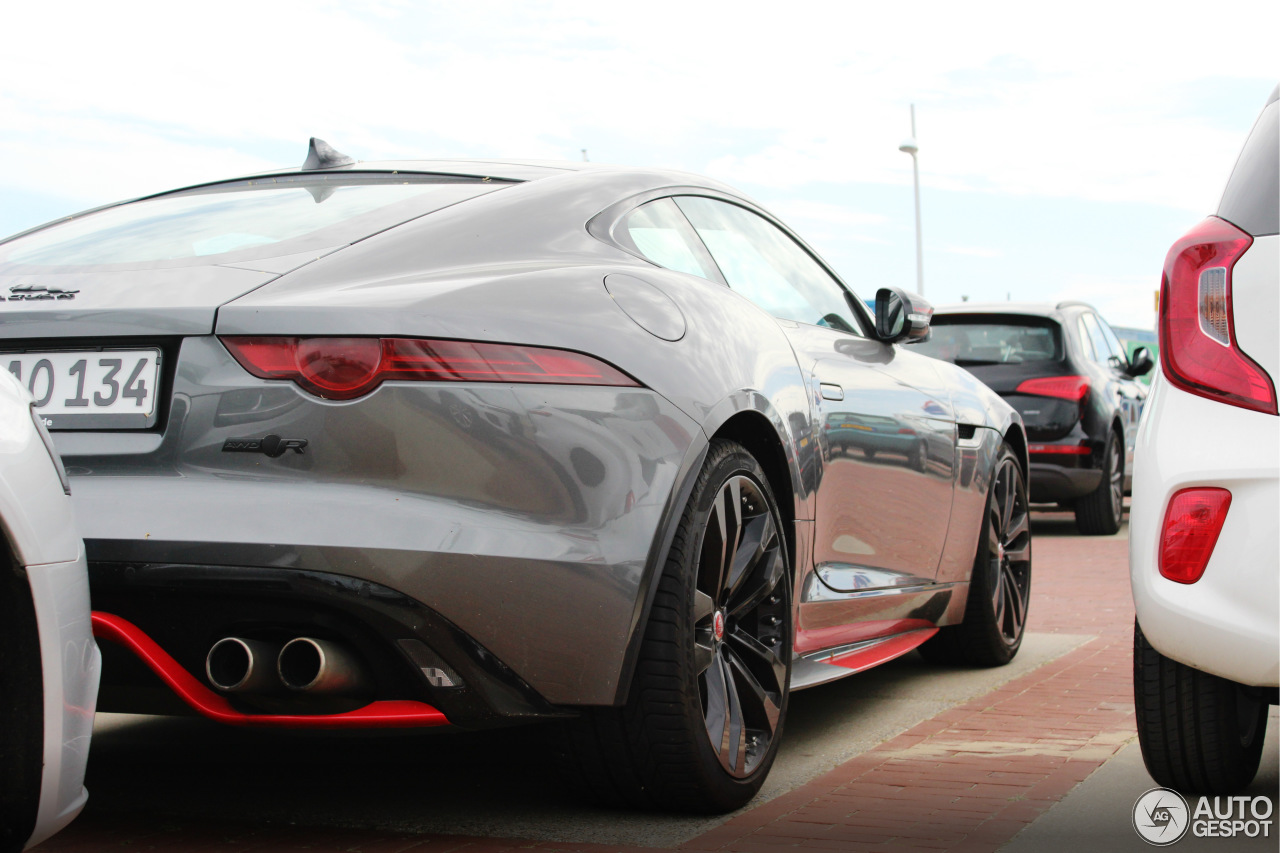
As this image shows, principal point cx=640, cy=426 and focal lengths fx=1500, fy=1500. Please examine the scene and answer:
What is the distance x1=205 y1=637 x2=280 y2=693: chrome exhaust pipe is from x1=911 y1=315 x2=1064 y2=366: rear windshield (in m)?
8.48

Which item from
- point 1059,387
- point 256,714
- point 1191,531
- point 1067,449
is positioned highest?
point 1191,531

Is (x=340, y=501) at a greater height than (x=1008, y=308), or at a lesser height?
greater

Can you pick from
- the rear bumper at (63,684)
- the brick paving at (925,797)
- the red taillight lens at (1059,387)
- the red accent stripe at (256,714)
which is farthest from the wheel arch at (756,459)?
the red taillight lens at (1059,387)

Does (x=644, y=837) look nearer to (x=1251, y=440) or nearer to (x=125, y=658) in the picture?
(x=125, y=658)

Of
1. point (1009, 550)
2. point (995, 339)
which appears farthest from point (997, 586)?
point (995, 339)

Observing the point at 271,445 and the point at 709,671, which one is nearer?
the point at 271,445

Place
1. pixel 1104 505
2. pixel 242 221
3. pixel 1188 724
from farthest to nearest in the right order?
1. pixel 1104 505
2. pixel 242 221
3. pixel 1188 724

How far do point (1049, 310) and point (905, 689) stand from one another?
6.31 m

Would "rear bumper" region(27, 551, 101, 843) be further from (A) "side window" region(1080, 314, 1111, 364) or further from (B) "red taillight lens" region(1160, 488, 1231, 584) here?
(A) "side window" region(1080, 314, 1111, 364)

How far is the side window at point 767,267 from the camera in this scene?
386 centimetres

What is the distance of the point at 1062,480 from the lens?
35.5ft

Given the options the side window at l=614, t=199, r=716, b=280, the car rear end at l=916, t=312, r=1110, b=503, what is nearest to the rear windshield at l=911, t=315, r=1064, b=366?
the car rear end at l=916, t=312, r=1110, b=503

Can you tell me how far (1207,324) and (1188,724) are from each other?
0.93 metres

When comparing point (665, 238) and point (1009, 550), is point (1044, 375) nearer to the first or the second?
point (1009, 550)
